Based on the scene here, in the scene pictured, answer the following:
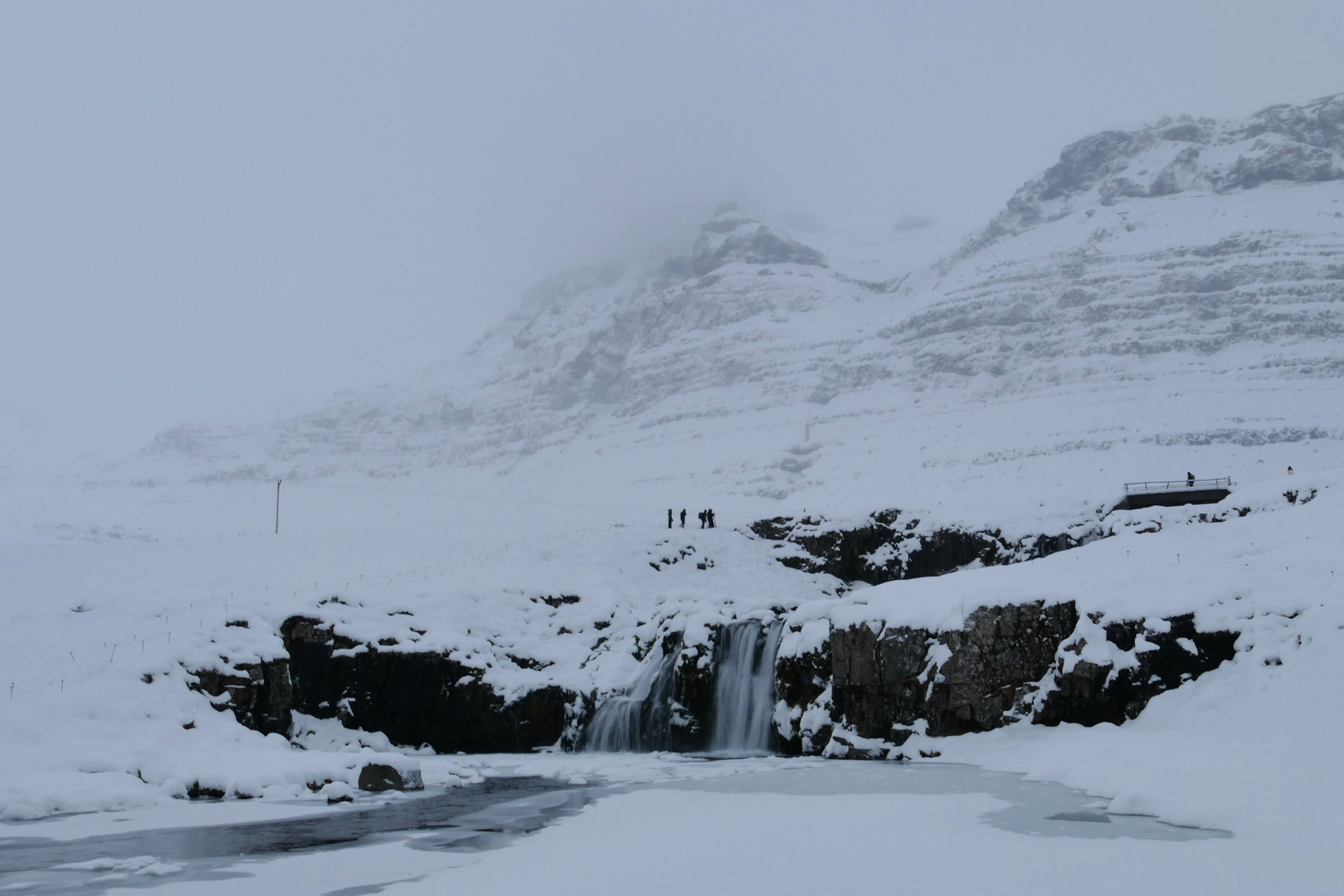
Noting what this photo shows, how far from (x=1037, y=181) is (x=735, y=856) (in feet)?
521

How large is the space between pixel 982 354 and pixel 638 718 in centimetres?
9388

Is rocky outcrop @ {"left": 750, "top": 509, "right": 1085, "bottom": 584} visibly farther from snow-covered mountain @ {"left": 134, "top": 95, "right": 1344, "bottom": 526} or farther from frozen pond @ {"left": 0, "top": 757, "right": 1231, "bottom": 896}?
snow-covered mountain @ {"left": 134, "top": 95, "right": 1344, "bottom": 526}

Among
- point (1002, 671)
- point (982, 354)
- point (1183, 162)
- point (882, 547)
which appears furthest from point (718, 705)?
point (1183, 162)

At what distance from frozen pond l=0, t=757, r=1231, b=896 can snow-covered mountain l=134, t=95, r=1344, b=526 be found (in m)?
56.6

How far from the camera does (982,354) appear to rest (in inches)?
4321

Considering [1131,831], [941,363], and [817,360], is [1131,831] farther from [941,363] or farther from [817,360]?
[817,360]

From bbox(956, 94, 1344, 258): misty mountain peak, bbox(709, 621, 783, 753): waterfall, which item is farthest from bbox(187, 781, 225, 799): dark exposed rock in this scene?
bbox(956, 94, 1344, 258): misty mountain peak

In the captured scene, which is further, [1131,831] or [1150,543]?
[1150,543]

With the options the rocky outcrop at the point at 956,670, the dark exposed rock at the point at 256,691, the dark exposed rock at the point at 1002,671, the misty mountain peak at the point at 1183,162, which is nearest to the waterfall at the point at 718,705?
the dark exposed rock at the point at 1002,671

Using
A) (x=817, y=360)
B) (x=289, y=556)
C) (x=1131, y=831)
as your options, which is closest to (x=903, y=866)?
(x=1131, y=831)

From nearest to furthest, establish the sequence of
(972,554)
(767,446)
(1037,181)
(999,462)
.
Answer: (972,554) → (999,462) → (767,446) → (1037,181)

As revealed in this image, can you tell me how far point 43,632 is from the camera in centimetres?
2614

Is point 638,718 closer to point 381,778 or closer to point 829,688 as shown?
point 829,688

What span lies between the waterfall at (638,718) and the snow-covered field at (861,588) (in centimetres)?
153
